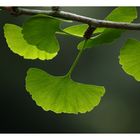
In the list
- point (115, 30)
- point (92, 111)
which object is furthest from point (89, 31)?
point (92, 111)

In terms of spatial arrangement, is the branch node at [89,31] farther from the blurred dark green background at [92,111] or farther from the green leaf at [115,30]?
the blurred dark green background at [92,111]

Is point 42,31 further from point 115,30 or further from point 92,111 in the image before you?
point 92,111

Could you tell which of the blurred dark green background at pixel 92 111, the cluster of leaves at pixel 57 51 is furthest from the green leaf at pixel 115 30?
the blurred dark green background at pixel 92 111

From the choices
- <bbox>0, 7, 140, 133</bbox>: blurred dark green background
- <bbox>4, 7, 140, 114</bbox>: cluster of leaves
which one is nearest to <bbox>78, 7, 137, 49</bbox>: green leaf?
<bbox>4, 7, 140, 114</bbox>: cluster of leaves

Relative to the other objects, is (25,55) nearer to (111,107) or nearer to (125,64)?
(125,64)

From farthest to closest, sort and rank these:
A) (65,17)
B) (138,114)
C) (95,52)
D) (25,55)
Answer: (138,114) → (95,52) → (25,55) → (65,17)

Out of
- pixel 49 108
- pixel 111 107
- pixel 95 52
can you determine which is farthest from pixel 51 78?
pixel 111 107
